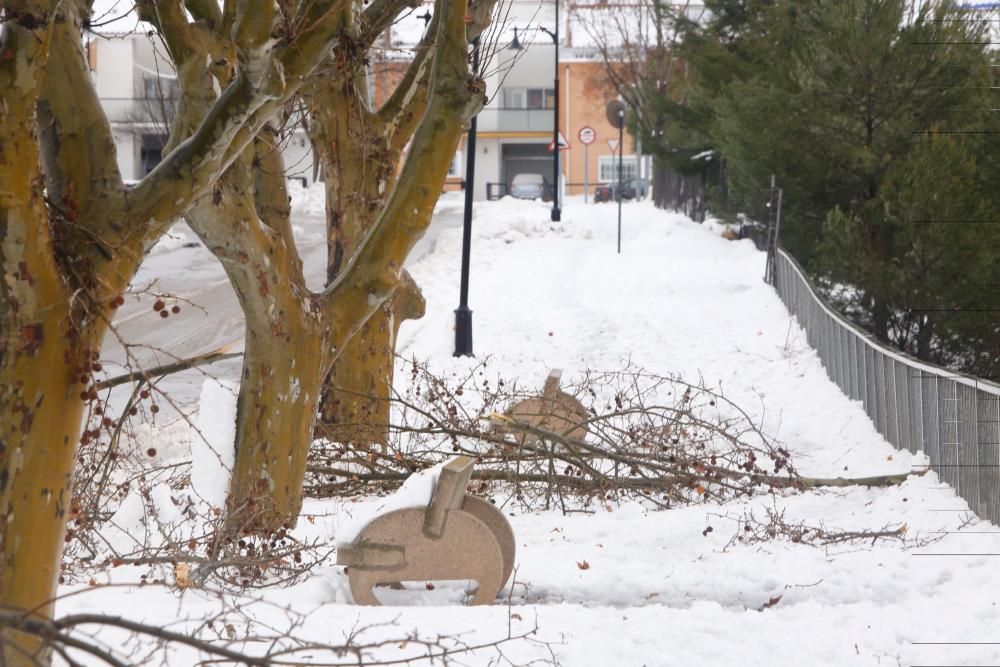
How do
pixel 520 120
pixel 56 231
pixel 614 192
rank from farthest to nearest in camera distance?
pixel 520 120 → pixel 614 192 → pixel 56 231

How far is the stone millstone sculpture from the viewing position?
6.30 metres

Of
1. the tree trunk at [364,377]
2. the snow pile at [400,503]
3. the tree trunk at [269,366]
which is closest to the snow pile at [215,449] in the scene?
the tree trunk at [269,366]

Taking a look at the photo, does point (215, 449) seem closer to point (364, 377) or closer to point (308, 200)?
point (364, 377)

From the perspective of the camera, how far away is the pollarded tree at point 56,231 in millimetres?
4223

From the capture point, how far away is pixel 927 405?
9.24 meters

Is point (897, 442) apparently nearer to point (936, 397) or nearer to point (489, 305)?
point (936, 397)

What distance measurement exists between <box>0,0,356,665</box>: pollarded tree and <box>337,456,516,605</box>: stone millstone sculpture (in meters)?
2.01

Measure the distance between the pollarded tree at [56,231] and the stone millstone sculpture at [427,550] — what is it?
201 centimetres

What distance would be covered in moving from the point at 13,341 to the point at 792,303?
1494cm

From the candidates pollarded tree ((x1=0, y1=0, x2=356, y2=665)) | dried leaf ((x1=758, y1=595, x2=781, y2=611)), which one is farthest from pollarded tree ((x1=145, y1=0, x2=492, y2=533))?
dried leaf ((x1=758, y1=595, x2=781, y2=611))

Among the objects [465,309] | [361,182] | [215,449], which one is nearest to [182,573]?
[215,449]

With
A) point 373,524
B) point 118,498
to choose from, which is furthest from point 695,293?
point 373,524

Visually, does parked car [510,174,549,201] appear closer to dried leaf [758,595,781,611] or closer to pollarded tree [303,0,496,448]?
pollarded tree [303,0,496,448]

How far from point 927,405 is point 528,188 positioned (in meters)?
52.4
